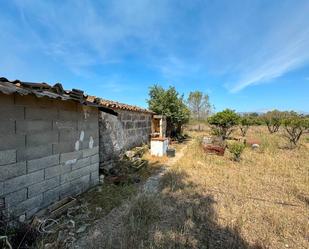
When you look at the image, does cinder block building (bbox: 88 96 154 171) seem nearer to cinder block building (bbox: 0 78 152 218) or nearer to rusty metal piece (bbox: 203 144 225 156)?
cinder block building (bbox: 0 78 152 218)

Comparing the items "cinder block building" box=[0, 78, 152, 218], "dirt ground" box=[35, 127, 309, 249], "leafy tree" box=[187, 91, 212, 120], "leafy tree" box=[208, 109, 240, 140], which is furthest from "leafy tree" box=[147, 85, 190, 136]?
"leafy tree" box=[187, 91, 212, 120]

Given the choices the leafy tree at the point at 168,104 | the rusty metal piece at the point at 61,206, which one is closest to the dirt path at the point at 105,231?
the rusty metal piece at the point at 61,206

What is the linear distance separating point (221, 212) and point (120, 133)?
550cm

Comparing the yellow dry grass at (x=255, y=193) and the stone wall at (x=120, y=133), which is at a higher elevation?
the stone wall at (x=120, y=133)

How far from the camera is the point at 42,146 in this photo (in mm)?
3779

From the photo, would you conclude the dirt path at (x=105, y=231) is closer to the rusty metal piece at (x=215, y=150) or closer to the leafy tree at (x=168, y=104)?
the rusty metal piece at (x=215, y=150)

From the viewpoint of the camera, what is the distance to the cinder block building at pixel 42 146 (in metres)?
3.14

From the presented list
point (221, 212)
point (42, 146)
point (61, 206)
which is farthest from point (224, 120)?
point (42, 146)

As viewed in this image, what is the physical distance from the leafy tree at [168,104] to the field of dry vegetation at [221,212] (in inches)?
336

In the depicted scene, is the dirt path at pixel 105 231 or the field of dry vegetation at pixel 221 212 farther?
the field of dry vegetation at pixel 221 212

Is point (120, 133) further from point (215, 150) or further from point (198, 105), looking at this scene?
point (198, 105)

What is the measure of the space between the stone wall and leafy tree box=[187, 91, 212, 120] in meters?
21.7

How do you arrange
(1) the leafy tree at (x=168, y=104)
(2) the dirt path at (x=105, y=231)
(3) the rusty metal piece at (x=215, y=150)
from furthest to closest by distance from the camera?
(1) the leafy tree at (x=168, y=104) < (3) the rusty metal piece at (x=215, y=150) < (2) the dirt path at (x=105, y=231)

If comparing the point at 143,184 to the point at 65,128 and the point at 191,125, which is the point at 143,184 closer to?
the point at 65,128
